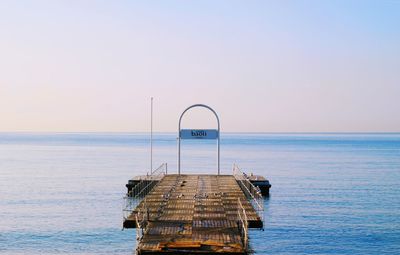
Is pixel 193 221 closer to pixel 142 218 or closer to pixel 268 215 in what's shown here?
pixel 142 218

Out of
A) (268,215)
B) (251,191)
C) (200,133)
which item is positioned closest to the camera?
(268,215)

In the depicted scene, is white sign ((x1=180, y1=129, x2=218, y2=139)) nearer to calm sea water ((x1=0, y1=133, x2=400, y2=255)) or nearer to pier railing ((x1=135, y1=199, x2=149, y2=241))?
calm sea water ((x1=0, y1=133, x2=400, y2=255))

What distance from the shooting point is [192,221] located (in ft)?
82.7

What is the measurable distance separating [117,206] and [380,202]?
2255 centimetres

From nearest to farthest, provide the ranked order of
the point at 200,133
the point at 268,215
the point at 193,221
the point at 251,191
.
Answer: the point at 193,221 → the point at 268,215 → the point at 200,133 → the point at 251,191

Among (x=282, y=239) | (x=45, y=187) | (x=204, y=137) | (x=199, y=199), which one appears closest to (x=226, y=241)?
(x=199, y=199)

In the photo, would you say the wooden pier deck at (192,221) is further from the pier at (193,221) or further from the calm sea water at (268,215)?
the calm sea water at (268,215)

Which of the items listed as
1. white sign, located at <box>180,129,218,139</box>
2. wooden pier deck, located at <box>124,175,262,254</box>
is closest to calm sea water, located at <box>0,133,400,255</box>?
wooden pier deck, located at <box>124,175,262,254</box>

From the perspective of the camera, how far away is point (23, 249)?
32344mm

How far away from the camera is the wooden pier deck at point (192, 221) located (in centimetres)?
2062

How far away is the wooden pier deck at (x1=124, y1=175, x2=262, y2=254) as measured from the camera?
20.6m

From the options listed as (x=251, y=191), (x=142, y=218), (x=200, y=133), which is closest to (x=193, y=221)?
(x=142, y=218)

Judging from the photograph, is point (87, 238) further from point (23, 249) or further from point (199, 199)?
point (199, 199)

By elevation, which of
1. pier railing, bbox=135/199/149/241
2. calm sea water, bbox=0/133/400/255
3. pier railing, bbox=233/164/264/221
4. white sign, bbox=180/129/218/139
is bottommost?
calm sea water, bbox=0/133/400/255
